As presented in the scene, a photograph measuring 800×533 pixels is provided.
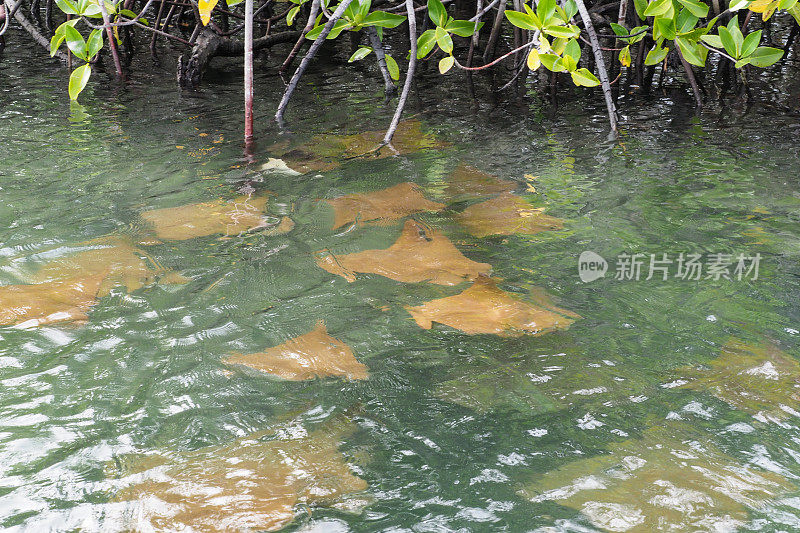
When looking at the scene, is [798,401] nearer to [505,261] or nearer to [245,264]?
[505,261]

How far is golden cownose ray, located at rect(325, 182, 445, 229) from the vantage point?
9.91ft

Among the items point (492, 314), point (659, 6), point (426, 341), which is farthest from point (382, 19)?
point (426, 341)

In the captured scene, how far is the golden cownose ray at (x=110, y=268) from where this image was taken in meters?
2.41

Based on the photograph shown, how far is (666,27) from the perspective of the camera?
11.1 ft

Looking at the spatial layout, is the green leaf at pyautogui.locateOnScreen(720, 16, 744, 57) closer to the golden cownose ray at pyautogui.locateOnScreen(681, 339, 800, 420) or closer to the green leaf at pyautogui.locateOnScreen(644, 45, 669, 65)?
the green leaf at pyautogui.locateOnScreen(644, 45, 669, 65)

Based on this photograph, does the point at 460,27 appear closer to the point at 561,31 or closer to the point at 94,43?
the point at 561,31

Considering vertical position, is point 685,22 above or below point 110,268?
above

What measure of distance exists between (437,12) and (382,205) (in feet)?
3.80

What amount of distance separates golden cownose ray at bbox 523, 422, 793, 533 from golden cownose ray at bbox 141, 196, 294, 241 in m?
1.74

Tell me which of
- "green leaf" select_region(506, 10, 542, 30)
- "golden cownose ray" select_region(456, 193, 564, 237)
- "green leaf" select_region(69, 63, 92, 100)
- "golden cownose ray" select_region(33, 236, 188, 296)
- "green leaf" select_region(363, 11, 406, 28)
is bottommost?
"golden cownose ray" select_region(33, 236, 188, 296)

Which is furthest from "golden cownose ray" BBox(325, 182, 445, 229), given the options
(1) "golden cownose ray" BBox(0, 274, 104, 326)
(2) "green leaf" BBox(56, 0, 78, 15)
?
(2) "green leaf" BBox(56, 0, 78, 15)

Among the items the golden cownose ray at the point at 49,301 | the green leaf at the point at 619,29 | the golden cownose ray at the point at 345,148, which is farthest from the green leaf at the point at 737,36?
the golden cownose ray at the point at 49,301

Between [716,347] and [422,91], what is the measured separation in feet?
12.5

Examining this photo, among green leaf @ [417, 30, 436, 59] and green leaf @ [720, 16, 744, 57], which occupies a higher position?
green leaf @ [720, 16, 744, 57]
